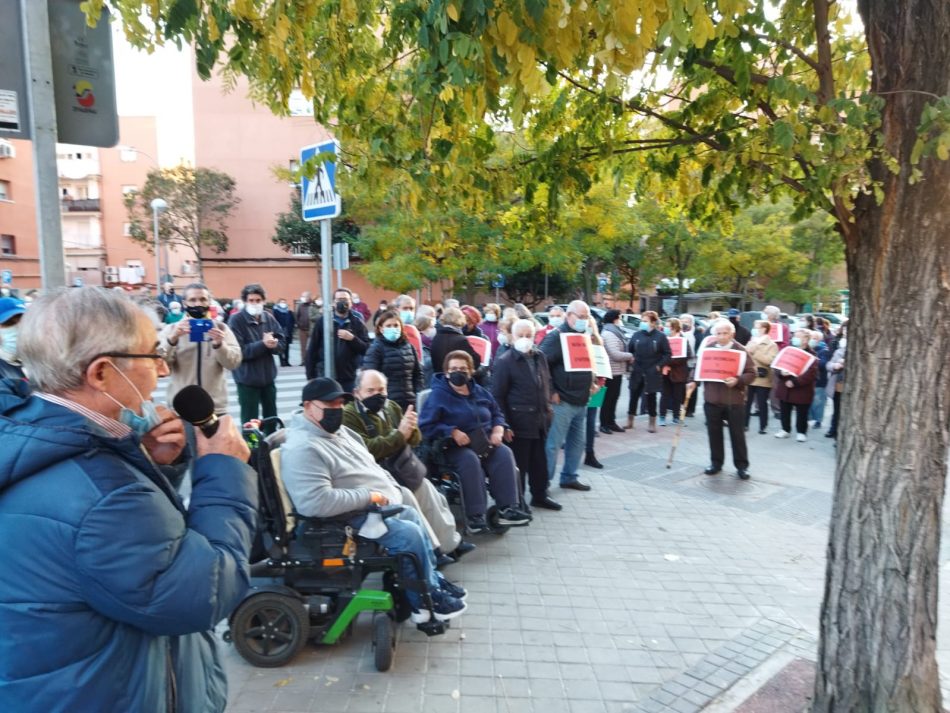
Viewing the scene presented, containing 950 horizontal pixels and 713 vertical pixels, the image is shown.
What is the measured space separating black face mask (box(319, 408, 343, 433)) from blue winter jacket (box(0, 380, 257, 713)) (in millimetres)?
2320

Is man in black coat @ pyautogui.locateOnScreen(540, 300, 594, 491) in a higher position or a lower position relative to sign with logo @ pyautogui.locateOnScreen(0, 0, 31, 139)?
lower

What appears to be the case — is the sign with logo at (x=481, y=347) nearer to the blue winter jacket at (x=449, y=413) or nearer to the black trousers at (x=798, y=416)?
the blue winter jacket at (x=449, y=413)

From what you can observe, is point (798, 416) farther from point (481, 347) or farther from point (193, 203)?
point (193, 203)

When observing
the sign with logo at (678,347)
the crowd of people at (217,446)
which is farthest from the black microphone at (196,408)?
the sign with logo at (678,347)

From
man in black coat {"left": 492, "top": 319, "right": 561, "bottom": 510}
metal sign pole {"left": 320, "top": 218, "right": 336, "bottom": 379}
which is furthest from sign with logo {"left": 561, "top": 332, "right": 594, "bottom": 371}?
metal sign pole {"left": 320, "top": 218, "right": 336, "bottom": 379}

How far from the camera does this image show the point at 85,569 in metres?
1.44

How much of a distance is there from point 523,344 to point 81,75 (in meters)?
4.44

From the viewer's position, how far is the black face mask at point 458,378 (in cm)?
555

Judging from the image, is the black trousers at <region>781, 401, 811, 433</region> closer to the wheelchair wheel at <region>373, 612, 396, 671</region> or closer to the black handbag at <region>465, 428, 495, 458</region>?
the black handbag at <region>465, 428, 495, 458</region>

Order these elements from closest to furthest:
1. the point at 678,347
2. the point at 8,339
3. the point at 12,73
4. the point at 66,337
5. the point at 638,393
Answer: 1. the point at 66,337
2. the point at 12,73
3. the point at 8,339
4. the point at 678,347
5. the point at 638,393

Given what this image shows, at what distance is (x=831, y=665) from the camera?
305 centimetres

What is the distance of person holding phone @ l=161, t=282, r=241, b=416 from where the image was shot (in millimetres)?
5117

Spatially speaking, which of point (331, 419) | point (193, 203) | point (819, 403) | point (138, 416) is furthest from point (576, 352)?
point (193, 203)

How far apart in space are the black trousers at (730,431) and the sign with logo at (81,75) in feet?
22.6
